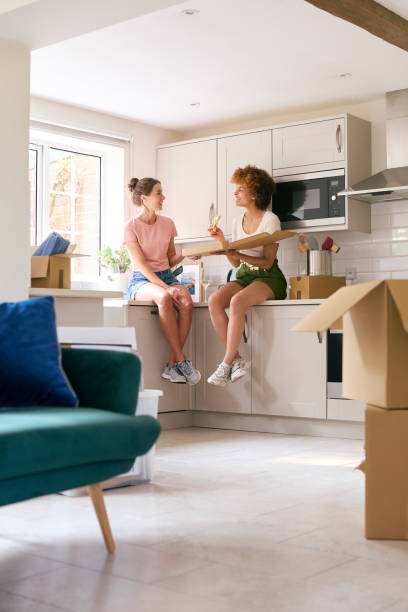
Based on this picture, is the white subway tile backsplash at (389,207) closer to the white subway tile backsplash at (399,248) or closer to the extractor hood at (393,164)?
the extractor hood at (393,164)

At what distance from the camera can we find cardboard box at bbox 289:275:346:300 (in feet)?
17.2

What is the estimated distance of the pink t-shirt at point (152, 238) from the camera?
5.38 m

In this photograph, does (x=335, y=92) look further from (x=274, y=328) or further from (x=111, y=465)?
(x=111, y=465)

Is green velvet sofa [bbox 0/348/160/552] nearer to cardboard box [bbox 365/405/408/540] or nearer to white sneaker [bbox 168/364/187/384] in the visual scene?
cardboard box [bbox 365/405/408/540]

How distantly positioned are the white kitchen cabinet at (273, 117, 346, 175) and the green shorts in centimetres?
88

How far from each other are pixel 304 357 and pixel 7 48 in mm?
2538

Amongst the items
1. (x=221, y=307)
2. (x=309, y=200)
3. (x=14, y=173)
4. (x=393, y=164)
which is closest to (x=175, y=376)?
(x=221, y=307)

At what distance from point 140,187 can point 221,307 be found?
992 mm

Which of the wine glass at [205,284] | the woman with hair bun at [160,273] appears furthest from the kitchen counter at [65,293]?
the wine glass at [205,284]

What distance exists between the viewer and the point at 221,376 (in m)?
5.06

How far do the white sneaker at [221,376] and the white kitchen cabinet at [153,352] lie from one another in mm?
414

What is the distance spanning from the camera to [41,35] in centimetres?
370

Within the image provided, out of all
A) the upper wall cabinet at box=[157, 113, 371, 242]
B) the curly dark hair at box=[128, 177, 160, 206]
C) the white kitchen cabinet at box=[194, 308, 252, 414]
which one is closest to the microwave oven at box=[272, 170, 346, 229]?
the upper wall cabinet at box=[157, 113, 371, 242]

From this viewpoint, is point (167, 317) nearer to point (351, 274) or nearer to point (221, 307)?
point (221, 307)
